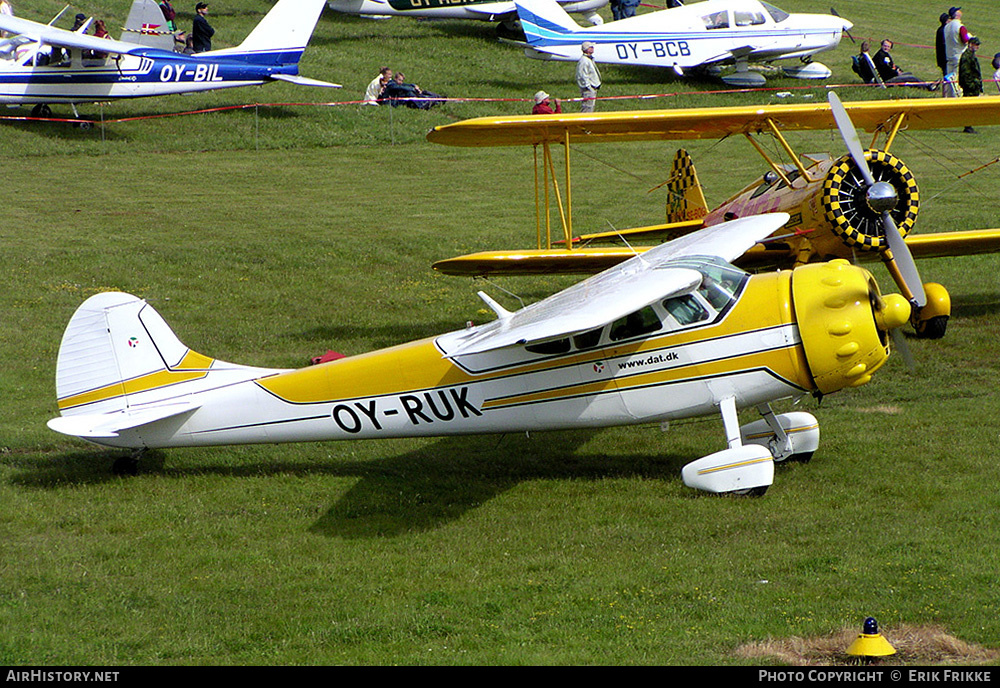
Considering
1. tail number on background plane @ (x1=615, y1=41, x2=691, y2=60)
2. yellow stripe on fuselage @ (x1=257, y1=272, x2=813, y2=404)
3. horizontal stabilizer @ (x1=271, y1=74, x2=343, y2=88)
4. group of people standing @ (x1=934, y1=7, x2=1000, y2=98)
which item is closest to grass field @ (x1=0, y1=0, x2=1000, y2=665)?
yellow stripe on fuselage @ (x1=257, y1=272, x2=813, y2=404)

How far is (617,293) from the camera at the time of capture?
9.32 meters

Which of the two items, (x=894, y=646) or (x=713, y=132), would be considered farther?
(x=713, y=132)

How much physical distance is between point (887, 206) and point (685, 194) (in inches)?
207

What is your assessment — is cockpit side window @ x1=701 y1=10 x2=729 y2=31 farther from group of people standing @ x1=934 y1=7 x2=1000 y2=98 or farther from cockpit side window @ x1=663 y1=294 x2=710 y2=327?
cockpit side window @ x1=663 y1=294 x2=710 y2=327

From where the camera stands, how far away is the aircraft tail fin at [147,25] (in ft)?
92.9

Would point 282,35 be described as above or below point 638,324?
A: above

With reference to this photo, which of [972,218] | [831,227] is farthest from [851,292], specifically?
[972,218]

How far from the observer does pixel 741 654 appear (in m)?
7.06

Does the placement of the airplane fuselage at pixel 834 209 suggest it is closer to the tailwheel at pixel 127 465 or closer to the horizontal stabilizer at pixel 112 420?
the horizontal stabilizer at pixel 112 420

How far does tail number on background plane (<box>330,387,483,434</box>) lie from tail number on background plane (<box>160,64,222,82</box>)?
1981 cm

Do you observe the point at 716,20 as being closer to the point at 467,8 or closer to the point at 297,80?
the point at 467,8

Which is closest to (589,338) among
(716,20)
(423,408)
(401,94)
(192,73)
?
(423,408)

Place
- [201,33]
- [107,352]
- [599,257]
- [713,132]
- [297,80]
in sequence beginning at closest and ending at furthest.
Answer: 1. [107,352]
2. [599,257]
3. [713,132]
4. [297,80]
5. [201,33]
